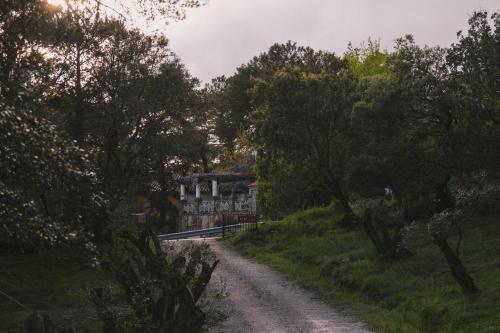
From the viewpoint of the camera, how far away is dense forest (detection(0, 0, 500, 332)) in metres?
8.46

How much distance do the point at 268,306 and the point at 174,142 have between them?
12165 millimetres

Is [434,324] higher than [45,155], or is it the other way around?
[45,155]

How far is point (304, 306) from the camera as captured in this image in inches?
776

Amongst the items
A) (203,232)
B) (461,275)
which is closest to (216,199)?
(203,232)

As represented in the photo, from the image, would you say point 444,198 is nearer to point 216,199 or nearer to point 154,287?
point 154,287

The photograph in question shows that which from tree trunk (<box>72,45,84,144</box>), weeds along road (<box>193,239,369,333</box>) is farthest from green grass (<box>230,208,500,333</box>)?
tree trunk (<box>72,45,84,144</box>)

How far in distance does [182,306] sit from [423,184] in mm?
11995

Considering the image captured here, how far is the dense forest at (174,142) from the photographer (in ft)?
27.8

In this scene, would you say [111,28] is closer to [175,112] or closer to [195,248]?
[175,112]

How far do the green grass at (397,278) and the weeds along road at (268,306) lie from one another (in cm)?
67

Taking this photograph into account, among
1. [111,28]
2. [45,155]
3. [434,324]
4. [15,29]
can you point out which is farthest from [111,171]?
[45,155]

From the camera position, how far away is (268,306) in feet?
65.3

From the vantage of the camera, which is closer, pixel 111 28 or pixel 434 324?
pixel 434 324

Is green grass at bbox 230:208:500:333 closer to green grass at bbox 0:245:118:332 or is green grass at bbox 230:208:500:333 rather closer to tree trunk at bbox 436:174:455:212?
tree trunk at bbox 436:174:455:212
